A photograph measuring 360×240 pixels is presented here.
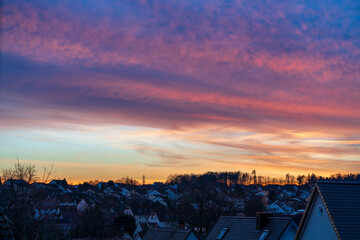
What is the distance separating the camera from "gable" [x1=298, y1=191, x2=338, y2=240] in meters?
22.0

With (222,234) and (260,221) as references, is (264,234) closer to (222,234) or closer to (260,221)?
(260,221)

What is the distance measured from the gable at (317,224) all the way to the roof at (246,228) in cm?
1145

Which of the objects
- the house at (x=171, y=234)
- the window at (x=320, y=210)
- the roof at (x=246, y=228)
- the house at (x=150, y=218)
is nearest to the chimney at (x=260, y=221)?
the roof at (x=246, y=228)

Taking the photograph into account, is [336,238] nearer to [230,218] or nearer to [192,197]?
[230,218]

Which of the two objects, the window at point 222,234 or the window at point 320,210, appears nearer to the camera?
the window at point 320,210

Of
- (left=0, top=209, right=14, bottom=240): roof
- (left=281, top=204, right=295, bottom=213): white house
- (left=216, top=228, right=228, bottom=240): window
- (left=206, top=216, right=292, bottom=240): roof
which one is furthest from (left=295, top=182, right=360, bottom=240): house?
(left=281, top=204, right=295, bottom=213): white house

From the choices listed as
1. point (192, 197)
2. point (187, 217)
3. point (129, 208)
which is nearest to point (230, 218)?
point (187, 217)

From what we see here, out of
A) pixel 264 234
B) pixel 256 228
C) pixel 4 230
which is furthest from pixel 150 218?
pixel 4 230

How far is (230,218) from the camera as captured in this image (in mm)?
39281

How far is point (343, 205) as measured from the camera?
2230cm

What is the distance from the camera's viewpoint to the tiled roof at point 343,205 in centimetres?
2129

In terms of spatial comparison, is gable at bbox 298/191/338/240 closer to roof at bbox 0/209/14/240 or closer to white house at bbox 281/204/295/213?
roof at bbox 0/209/14/240

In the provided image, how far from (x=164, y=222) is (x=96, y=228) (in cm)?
3361

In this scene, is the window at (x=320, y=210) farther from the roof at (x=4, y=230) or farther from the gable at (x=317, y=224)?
the roof at (x=4, y=230)
